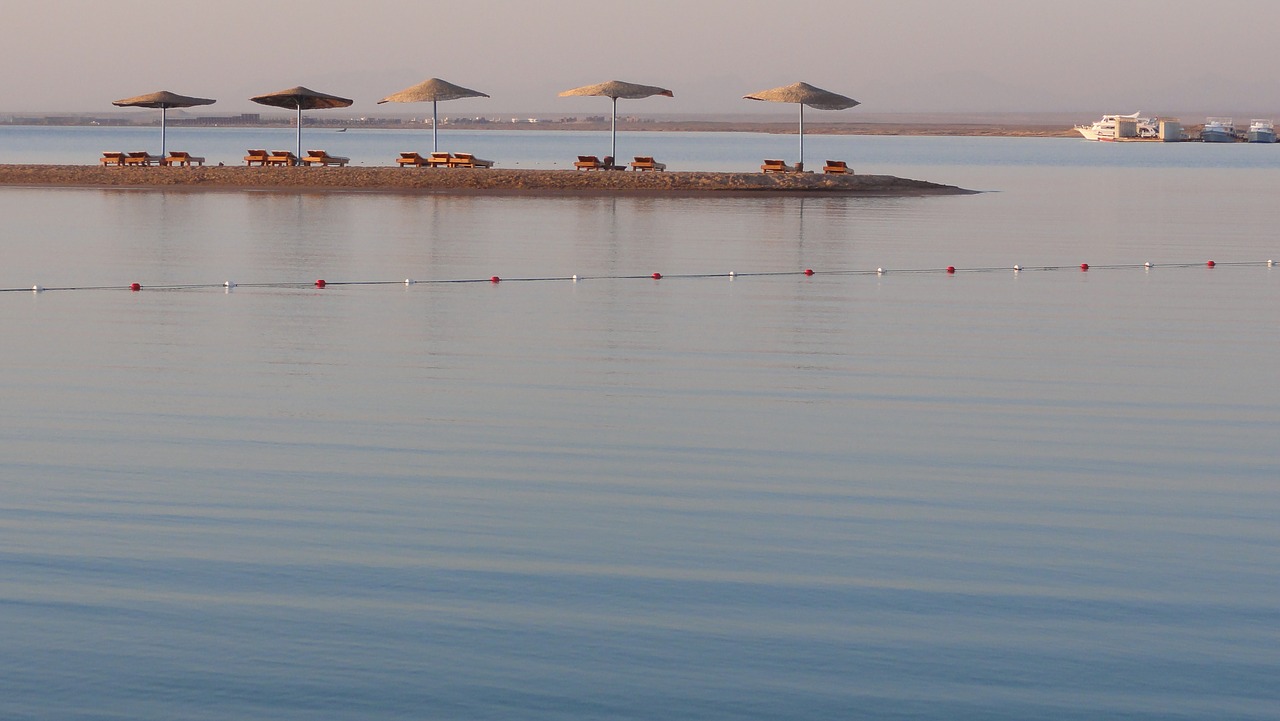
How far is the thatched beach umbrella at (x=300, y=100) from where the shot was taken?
37.7m

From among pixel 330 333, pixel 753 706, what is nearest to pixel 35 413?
pixel 330 333

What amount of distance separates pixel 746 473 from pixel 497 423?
1944mm

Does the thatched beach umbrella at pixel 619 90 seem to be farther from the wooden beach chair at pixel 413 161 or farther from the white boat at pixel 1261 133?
the white boat at pixel 1261 133

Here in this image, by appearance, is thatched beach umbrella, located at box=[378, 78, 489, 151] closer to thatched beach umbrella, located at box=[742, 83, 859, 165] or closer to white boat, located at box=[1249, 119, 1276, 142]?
thatched beach umbrella, located at box=[742, 83, 859, 165]

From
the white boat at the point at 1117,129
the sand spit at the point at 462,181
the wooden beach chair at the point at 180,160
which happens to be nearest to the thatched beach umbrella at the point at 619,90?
the sand spit at the point at 462,181

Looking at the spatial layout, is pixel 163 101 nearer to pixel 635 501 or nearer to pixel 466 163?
pixel 466 163

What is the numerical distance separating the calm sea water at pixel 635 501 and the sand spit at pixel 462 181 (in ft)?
60.7

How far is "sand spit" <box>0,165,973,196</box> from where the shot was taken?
36.3 metres

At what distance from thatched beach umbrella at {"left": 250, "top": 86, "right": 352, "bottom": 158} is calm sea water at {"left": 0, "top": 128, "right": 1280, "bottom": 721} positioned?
20.3 meters

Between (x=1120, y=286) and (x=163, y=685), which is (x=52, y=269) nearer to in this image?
(x=1120, y=286)

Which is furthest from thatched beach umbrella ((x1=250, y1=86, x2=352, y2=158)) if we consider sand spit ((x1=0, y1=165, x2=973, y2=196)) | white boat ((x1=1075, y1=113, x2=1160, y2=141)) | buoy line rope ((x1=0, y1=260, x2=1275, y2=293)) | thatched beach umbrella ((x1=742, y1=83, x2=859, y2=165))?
white boat ((x1=1075, y1=113, x2=1160, y2=141))

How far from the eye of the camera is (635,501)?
316 inches

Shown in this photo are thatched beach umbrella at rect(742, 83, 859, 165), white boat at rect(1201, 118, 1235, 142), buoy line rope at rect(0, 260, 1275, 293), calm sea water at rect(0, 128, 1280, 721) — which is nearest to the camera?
calm sea water at rect(0, 128, 1280, 721)

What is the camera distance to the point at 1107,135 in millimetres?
186250
